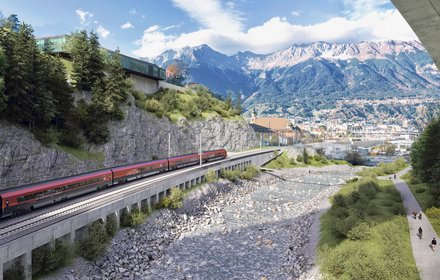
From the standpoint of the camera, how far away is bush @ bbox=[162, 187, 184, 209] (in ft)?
133

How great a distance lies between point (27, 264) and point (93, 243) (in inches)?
222

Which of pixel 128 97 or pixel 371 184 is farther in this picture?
pixel 128 97

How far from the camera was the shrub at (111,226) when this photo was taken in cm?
2988

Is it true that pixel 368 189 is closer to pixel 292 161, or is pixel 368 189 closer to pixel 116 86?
pixel 116 86

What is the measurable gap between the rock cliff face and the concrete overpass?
8.26 m

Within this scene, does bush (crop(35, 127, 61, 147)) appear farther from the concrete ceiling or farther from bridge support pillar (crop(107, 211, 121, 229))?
the concrete ceiling

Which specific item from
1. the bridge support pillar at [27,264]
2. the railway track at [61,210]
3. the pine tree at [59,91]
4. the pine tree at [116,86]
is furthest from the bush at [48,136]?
the bridge support pillar at [27,264]

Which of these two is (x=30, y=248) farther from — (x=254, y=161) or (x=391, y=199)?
(x=254, y=161)

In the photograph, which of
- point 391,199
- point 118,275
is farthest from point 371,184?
point 118,275

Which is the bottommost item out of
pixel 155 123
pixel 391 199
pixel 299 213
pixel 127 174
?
pixel 299 213

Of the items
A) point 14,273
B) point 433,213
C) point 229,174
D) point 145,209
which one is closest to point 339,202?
point 433,213

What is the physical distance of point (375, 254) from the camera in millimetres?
23906

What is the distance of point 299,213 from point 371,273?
27764 mm

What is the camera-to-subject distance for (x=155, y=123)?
213ft
